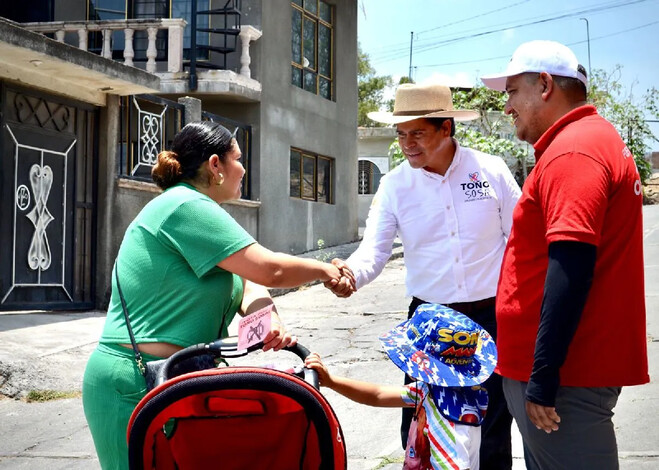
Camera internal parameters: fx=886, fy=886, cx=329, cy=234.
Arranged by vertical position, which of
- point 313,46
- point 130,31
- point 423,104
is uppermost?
point 313,46

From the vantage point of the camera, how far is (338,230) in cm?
2019

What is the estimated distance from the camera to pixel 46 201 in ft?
37.9

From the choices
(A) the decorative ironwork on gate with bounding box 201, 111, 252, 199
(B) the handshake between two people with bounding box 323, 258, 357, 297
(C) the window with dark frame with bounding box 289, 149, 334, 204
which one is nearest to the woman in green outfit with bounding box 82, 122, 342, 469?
(B) the handshake between two people with bounding box 323, 258, 357, 297

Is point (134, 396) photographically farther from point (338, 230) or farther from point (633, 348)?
point (338, 230)

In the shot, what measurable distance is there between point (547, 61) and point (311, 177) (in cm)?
1641

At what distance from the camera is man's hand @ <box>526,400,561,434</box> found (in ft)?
8.76

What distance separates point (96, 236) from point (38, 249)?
3.32 feet

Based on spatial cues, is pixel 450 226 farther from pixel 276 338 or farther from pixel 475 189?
pixel 276 338

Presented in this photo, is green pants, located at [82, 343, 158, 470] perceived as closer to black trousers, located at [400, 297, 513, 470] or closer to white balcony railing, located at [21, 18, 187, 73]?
black trousers, located at [400, 297, 513, 470]

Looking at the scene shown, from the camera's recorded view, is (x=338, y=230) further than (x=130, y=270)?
Yes

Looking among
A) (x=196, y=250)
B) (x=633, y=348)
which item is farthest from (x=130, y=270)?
(x=633, y=348)

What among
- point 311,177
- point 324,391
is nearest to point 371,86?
point 311,177

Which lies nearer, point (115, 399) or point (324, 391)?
point (115, 399)

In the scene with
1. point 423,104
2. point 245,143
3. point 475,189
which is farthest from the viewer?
point 245,143
